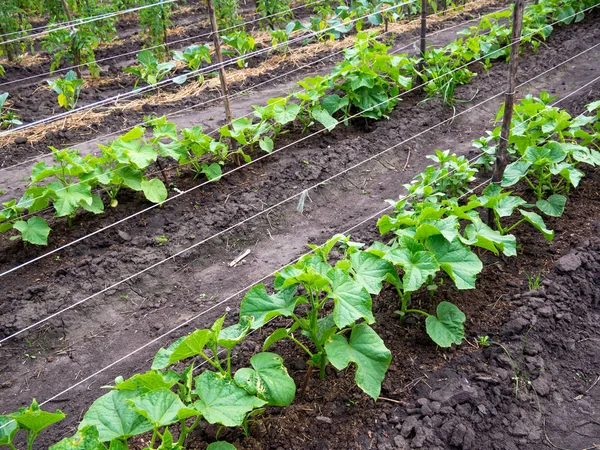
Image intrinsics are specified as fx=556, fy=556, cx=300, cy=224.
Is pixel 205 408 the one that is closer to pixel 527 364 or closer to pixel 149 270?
pixel 527 364

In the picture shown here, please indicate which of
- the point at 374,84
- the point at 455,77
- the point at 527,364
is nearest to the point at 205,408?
the point at 527,364

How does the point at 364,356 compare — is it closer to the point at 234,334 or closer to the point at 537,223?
the point at 234,334

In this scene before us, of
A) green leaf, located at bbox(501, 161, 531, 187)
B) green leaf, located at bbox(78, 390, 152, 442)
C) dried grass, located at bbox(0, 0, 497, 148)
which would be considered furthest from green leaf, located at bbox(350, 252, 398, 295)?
dried grass, located at bbox(0, 0, 497, 148)

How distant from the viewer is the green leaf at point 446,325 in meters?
3.11

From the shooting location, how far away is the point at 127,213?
197 inches

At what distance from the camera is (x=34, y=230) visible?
4531 millimetres

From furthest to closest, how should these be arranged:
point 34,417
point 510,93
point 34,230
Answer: point 34,230 < point 510,93 < point 34,417

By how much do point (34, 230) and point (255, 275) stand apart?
1.87m

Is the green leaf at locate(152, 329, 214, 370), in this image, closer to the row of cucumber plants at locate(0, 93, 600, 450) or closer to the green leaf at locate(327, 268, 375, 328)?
the row of cucumber plants at locate(0, 93, 600, 450)

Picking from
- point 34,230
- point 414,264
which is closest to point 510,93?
point 414,264

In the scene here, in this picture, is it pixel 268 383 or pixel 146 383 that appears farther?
pixel 268 383

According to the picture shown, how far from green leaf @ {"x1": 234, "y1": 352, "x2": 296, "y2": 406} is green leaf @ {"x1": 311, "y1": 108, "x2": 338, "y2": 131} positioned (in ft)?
11.2

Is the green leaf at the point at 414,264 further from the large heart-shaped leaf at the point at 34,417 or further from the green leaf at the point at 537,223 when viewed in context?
the large heart-shaped leaf at the point at 34,417

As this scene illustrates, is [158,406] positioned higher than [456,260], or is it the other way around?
[158,406]
